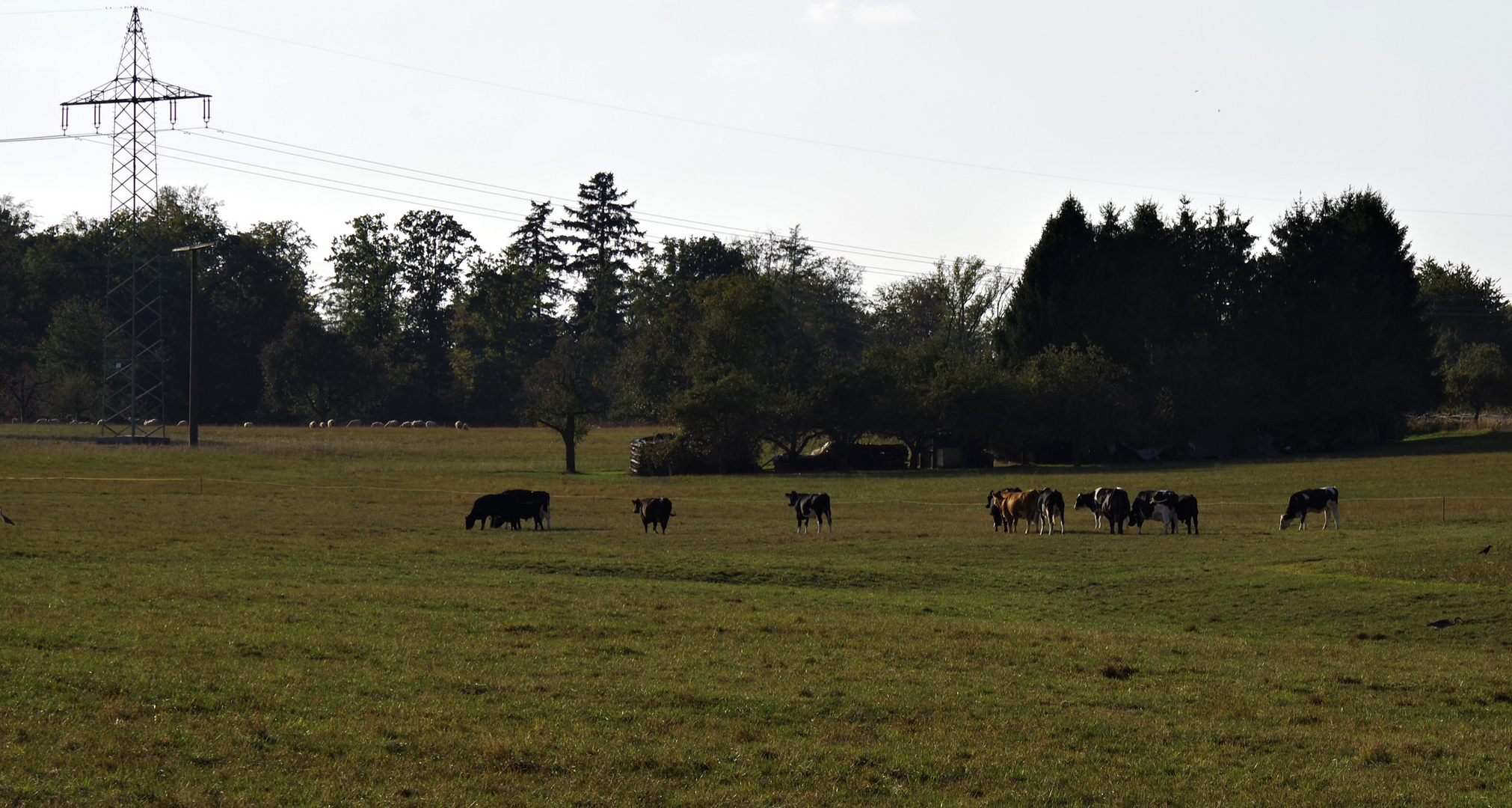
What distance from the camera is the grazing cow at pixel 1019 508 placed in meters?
37.0

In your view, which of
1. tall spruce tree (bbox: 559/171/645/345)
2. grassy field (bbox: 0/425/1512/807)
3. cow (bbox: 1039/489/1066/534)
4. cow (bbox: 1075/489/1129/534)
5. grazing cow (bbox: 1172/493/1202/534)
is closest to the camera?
grassy field (bbox: 0/425/1512/807)

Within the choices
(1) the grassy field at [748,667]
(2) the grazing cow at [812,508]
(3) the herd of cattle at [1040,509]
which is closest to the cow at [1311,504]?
(3) the herd of cattle at [1040,509]

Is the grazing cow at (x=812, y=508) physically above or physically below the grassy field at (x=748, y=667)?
above

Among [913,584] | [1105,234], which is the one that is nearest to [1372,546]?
[913,584]

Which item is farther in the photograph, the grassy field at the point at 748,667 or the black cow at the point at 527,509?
the black cow at the point at 527,509

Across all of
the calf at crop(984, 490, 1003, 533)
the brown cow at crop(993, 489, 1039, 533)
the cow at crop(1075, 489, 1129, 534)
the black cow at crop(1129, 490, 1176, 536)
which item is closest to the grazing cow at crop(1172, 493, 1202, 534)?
the black cow at crop(1129, 490, 1176, 536)

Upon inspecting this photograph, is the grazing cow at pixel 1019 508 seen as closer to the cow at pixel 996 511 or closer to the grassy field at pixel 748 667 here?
the cow at pixel 996 511

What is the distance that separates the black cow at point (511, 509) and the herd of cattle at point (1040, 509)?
0.07ft

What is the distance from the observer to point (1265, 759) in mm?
10719

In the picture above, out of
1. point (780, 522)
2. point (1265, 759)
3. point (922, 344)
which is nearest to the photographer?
point (1265, 759)

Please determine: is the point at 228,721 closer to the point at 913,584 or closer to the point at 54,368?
the point at 913,584

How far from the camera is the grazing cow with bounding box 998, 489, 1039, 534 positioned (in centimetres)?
3700

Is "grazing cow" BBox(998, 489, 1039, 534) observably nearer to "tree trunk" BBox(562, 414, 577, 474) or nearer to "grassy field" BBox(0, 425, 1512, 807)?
"grassy field" BBox(0, 425, 1512, 807)

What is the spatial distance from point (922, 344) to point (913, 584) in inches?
2179
